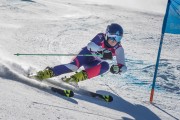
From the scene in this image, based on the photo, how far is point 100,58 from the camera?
278 inches

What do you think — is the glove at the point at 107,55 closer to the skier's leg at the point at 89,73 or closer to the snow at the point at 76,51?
the skier's leg at the point at 89,73

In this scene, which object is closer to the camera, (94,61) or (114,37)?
(114,37)

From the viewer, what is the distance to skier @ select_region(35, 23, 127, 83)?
21.5 ft

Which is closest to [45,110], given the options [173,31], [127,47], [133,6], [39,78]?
[39,78]

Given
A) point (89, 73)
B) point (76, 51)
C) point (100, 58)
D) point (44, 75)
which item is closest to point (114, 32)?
point (100, 58)

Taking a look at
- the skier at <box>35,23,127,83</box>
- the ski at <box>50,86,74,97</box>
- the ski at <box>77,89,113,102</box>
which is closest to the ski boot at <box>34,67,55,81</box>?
the skier at <box>35,23,127,83</box>

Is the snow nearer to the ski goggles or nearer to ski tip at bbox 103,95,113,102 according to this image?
ski tip at bbox 103,95,113,102

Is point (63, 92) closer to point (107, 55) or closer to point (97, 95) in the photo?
point (97, 95)

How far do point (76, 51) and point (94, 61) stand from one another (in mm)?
2396

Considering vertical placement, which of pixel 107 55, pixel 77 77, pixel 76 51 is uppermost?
pixel 107 55

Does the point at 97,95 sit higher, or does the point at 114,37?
the point at 114,37

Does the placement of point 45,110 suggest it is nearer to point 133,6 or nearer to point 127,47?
point 127,47

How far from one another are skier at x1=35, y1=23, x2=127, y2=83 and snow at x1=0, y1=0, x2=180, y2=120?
40 centimetres

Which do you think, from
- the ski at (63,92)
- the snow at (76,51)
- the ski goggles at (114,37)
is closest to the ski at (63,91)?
the ski at (63,92)
